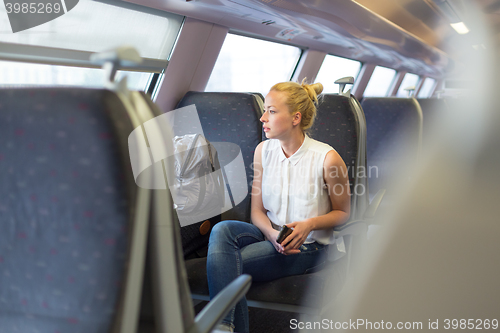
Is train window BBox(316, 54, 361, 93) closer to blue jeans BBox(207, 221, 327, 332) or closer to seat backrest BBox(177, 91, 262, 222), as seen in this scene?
seat backrest BBox(177, 91, 262, 222)

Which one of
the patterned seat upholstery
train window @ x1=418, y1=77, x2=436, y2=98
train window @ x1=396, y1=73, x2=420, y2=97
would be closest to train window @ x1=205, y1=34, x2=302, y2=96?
the patterned seat upholstery

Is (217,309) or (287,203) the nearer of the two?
(217,309)

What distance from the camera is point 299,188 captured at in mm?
1808

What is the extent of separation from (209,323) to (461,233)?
3044mm

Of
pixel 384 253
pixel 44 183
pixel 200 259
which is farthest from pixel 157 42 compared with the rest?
pixel 44 183

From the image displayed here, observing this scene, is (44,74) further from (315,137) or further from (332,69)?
(332,69)

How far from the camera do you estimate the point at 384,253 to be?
2904 mm

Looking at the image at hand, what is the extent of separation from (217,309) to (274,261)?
855 mm

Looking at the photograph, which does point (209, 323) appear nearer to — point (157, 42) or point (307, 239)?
point (307, 239)

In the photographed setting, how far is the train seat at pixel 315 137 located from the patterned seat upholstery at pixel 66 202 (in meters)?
1.01

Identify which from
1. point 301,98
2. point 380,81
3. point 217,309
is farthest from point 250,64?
point 380,81

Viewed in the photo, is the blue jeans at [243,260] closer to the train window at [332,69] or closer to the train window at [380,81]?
the train window at [332,69]

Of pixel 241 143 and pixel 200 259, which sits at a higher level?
pixel 241 143

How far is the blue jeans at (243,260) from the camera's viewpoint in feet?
5.11
